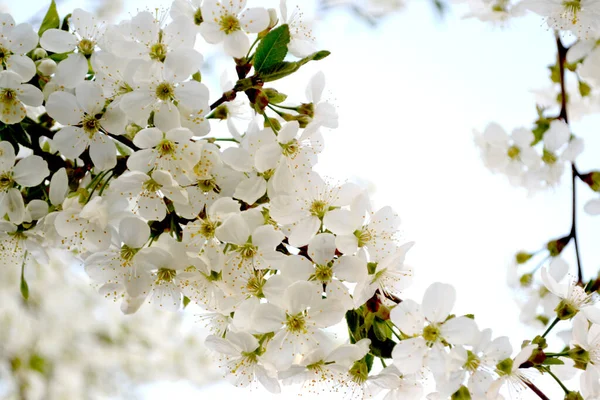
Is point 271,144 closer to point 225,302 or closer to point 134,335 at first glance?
point 225,302

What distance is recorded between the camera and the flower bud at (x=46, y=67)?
793 mm

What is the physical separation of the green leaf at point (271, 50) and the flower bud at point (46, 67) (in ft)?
0.92

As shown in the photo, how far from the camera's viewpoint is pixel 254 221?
68 cm

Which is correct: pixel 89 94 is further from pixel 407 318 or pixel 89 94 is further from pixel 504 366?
pixel 504 366

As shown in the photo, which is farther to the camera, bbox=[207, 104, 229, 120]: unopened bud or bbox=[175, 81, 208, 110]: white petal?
bbox=[207, 104, 229, 120]: unopened bud

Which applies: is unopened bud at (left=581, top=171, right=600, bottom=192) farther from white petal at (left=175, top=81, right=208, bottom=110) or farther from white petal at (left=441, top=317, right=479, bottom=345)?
white petal at (left=175, top=81, right=208, bottom=110)

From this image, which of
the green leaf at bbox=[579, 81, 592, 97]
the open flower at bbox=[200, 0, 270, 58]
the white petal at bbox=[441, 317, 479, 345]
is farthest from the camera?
the green leaf at bbox=[579, 81, 592, 97]

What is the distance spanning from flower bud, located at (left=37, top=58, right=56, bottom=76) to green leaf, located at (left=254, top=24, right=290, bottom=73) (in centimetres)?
28

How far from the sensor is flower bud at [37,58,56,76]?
0.79 meters

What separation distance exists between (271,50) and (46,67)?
31 centimetres

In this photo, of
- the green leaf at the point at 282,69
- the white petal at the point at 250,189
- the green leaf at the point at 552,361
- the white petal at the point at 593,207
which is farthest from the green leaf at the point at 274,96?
the white petal at the point at 593,207

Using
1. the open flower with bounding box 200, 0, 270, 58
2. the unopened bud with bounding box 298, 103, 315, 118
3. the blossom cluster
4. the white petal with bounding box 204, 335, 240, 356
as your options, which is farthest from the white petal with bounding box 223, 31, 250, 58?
the blossom cluster

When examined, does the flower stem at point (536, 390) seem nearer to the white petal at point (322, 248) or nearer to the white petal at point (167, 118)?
the white petal at point (322, 248)

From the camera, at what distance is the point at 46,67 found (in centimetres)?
79
